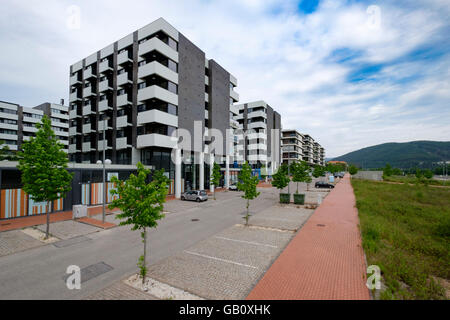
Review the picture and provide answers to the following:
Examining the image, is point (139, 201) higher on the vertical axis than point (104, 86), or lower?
lower

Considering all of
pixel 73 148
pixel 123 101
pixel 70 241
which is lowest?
pixel 70 241

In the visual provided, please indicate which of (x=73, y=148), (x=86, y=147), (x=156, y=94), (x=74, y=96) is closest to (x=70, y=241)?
(x=156, y=94)

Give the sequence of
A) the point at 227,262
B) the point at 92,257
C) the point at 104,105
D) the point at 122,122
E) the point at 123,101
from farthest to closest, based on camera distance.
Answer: the point at 104,105 → the point at 123,101 → the point at 122,122 → the point at 92,257 → the point at 227,262

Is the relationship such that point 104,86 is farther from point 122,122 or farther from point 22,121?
point 22,121

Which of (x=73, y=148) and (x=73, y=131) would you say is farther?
(x=73, y=148)

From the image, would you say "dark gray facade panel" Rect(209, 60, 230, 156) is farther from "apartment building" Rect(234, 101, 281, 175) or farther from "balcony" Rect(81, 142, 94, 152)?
"balcony" Rect(81, 142, 94, 152)

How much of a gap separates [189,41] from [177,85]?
8144 mm

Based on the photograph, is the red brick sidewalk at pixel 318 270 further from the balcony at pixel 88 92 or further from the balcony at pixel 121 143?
the balcony at pixel 88 92

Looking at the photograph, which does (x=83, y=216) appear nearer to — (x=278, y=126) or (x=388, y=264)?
(x=388, y=264)

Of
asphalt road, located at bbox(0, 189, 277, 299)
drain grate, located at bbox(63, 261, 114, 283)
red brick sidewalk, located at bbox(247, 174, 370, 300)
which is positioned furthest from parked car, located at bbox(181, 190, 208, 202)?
drain grate, located at bbox(63, 261, 114, 283)

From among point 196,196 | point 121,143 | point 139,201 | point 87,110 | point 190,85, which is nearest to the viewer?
point 139,201

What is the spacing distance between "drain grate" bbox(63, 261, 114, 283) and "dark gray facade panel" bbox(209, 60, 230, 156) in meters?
29.9

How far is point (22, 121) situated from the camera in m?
60.1

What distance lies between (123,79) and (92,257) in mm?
27580
